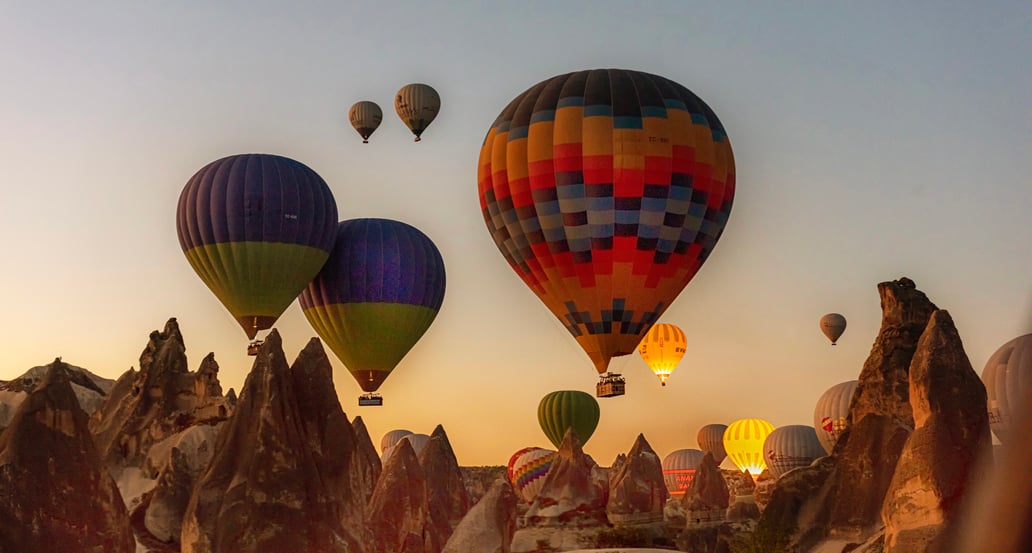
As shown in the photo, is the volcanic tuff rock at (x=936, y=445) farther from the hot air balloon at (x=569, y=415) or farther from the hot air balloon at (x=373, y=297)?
the hot air balloon at (x=569, y=415)

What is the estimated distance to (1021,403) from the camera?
1.61 meters

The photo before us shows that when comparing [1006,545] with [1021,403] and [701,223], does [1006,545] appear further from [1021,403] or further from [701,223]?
[701,223]

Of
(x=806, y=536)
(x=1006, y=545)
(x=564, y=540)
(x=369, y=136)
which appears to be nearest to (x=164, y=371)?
(x=369, y=136)

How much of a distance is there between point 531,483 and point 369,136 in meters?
36.4

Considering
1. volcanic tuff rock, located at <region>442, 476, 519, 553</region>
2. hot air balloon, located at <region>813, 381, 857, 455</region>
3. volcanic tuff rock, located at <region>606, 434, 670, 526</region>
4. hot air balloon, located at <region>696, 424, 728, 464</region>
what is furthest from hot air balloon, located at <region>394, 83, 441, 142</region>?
hot air balloon, located at <region>696, 424, 728, 464</region>

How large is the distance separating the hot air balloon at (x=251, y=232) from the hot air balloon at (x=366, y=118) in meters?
7.15

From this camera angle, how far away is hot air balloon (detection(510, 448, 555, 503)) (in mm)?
79625

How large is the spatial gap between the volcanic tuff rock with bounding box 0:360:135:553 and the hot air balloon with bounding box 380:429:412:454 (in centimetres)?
7068

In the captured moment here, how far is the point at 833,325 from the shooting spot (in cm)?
7012

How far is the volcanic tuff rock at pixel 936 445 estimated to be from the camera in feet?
81.3

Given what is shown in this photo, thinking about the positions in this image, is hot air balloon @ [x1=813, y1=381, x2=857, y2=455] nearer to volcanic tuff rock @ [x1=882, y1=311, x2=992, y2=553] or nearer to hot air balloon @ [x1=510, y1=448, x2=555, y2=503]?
hot air balloon @ [x1=510, y1=448, x2=555, y2=503]

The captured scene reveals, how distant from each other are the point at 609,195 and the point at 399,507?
15041 mm

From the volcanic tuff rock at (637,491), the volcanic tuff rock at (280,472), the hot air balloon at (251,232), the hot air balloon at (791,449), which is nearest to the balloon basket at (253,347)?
the hot air balloon at (251,232)

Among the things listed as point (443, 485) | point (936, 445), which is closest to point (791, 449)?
point (443, 485)
